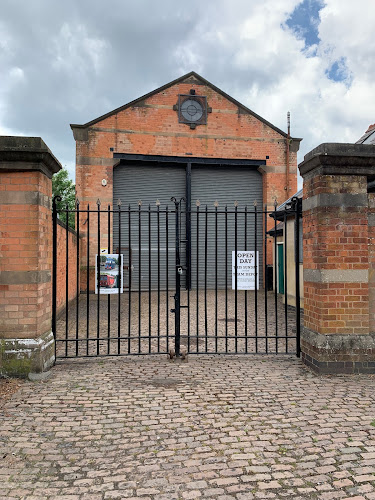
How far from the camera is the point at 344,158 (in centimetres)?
464

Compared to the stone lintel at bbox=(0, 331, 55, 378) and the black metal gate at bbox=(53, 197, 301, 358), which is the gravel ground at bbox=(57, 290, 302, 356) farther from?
the stone lintel at bbox=(0, 331, 55, 378)

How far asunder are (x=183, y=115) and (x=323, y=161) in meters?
12.7

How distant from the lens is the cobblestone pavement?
96.7 inches

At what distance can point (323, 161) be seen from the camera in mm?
4621

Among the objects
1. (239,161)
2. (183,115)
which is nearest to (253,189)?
(239,161)

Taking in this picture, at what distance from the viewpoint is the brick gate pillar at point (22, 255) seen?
452 cm

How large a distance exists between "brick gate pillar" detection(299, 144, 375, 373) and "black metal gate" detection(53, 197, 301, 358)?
1.49 feet

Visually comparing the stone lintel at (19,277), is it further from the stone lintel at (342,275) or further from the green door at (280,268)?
the green door at (280,268)

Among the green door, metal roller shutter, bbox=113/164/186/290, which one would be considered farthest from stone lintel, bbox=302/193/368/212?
metal roller shutter, bbox=113/164/186/290

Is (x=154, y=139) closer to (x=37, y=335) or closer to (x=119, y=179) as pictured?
(x=119, y=179)

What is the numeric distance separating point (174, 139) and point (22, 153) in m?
12.2

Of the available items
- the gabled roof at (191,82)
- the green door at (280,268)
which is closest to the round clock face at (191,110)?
the gabled roof at (191,82)

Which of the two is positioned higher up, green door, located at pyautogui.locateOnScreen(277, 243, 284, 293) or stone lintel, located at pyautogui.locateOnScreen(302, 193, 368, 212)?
stone lintel, located at pyautogui.locateOnScreen(302, 193, 368, 212)

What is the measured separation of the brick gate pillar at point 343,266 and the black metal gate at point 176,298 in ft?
1.49
